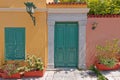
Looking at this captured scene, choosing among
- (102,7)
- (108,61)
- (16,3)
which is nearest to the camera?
(108,61)

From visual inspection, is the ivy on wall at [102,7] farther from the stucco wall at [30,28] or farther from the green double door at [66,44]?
the stucco wall at [30,28]

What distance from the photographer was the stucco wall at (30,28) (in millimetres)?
12062

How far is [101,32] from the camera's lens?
1229 cm

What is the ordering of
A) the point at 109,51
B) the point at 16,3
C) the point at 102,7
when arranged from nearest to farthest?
the point at 16,3 → the point at 109,51 → the point at 102,7

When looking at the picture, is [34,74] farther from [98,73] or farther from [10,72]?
[98,73]

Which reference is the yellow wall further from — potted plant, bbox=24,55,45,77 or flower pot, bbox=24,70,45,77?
flower pot, bbox=24,70,45,77

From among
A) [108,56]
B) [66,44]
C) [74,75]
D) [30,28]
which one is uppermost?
[30,28]

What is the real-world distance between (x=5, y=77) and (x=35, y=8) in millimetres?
3477

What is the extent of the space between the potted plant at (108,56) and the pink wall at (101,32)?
11.0 inches

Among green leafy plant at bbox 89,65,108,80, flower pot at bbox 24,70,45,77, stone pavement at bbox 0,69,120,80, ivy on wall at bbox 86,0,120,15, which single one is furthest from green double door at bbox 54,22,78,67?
ivy on wall at bbox 86,0,120,15

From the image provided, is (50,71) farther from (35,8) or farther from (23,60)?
(35,8)

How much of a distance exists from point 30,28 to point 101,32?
137 inches

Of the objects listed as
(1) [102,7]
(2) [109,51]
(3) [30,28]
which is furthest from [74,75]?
(1) [102,7]

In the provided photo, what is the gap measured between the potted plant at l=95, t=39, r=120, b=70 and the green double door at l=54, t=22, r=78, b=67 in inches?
46.3
